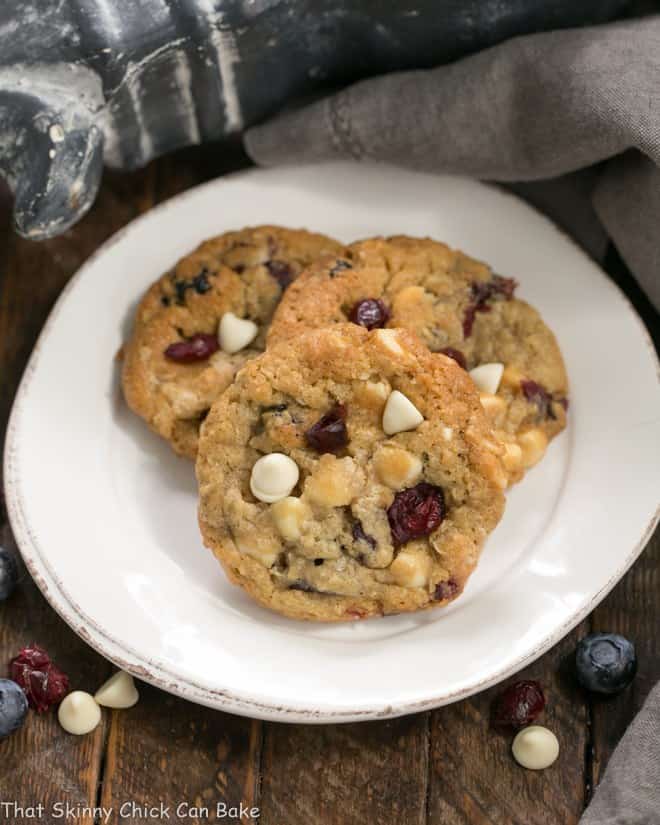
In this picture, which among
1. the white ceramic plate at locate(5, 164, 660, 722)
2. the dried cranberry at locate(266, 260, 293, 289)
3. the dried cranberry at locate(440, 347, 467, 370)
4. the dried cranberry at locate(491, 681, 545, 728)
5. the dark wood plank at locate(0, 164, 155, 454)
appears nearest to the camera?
the white ceramic plate at locate(5, 164, 660, 722)

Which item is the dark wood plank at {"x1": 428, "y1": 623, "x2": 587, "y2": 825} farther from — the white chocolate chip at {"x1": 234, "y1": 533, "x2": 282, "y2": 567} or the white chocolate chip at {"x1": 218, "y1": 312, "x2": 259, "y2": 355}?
the white chocolate chip at {"x1": 218, "y1": 312, "x2": 259, "y2": 355}

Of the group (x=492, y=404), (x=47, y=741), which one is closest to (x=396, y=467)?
(x=492, y=404)

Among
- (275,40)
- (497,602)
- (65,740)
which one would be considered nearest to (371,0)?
(275,40)

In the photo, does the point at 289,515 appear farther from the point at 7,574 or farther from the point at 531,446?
the point at 7,574

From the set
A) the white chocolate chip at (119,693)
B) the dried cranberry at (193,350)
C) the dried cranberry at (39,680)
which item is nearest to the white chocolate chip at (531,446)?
the dried cranberry at (193,350)

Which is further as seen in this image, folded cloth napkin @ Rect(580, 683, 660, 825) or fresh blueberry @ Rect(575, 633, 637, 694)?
fresh blueberry @ Rect(575, 633, 637, 694)

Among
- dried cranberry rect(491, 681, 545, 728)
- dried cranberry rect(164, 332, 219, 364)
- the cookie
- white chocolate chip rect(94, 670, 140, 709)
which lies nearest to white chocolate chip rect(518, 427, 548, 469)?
the cookie

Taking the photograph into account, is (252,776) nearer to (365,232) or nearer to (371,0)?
(365,232)
